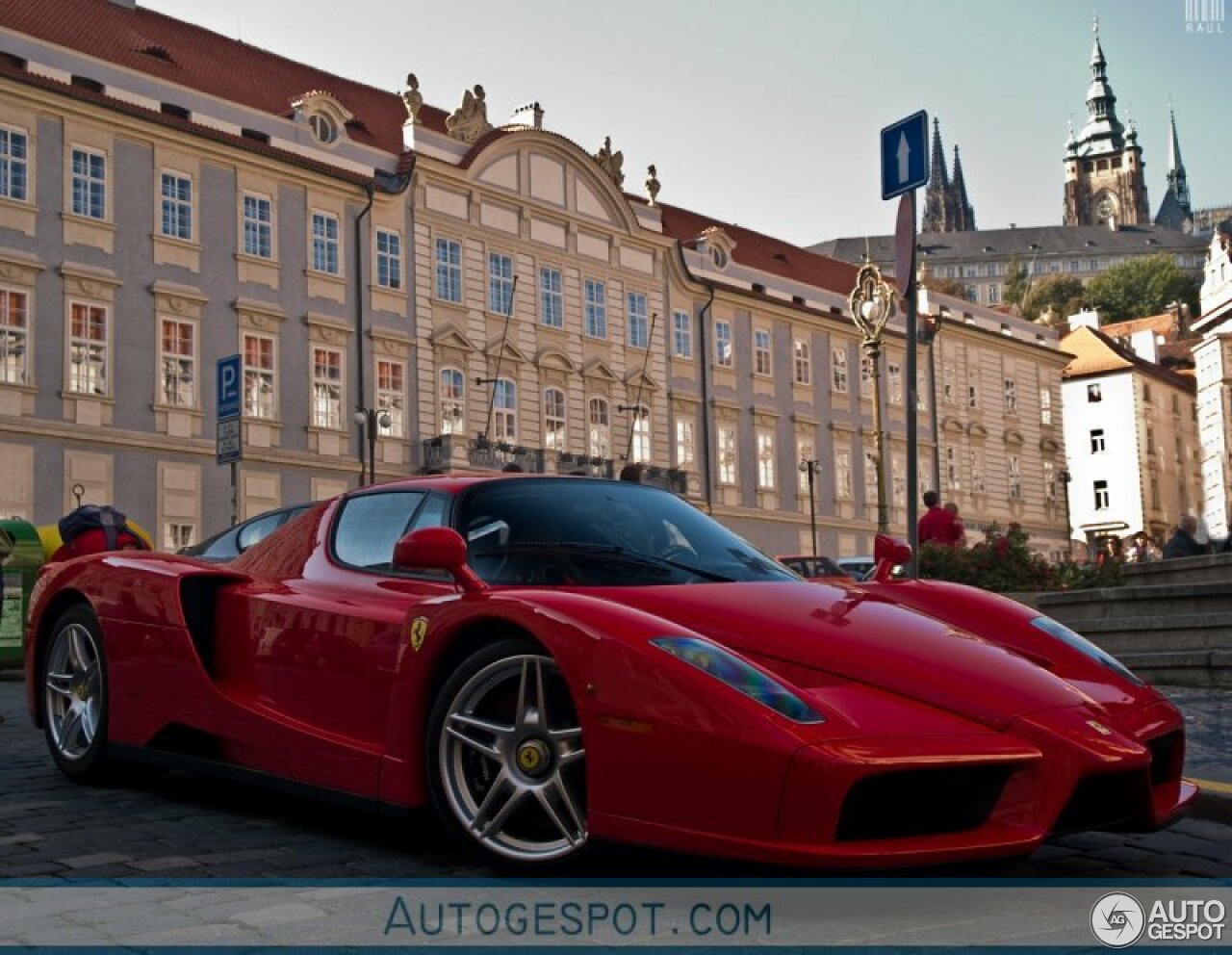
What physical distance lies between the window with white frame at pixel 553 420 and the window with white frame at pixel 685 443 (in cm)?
513

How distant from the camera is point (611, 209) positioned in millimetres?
45219

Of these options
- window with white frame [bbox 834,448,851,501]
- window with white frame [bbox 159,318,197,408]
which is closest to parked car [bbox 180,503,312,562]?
window with white frame [bbox 159,318,197,408]

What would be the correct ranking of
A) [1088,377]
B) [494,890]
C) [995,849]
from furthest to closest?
[1088,377], [494,890], [995,849]

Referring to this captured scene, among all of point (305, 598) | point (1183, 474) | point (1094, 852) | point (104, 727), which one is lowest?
point (1094, 852)

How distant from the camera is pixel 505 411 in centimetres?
4081

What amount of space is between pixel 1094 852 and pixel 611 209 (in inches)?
1637

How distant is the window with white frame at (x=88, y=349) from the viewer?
30906 millimetres

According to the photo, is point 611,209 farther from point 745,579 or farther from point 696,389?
point 745,579

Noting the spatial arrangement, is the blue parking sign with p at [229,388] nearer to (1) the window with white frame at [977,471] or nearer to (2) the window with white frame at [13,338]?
(2) the window with white frame at [13,338]

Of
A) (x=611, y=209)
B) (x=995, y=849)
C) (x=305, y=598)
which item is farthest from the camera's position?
(x=611, y=209)

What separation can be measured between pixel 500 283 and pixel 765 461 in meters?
12.8

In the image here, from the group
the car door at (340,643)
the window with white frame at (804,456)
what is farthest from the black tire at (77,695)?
the window with white frame at (804,456)

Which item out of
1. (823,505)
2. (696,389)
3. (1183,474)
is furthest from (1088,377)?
(696,389)

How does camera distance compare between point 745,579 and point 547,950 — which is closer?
point 547,950
